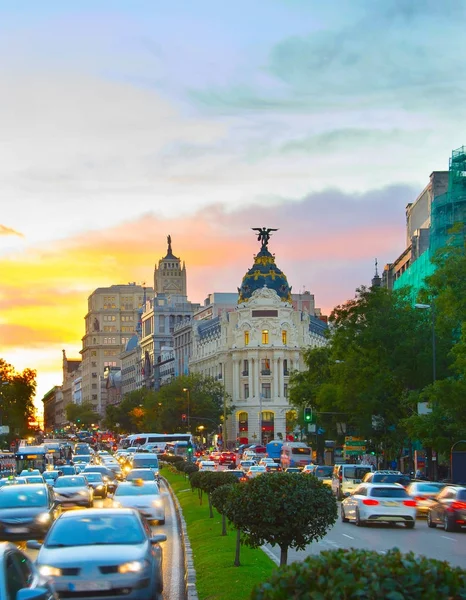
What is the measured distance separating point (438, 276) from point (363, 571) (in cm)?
4994

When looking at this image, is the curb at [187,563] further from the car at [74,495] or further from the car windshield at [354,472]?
the car windshield at [354,472]

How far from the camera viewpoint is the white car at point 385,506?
3653 centimetres

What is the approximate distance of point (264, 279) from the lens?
Result: 171m

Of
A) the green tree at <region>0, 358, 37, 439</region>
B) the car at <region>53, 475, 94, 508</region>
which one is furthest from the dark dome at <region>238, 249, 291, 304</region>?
the car at <region>53, 475, 94, 508</region>

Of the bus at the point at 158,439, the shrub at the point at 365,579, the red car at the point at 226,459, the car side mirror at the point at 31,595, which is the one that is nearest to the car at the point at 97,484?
the car side mirror at the point at 31,595

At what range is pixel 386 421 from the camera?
73.8m

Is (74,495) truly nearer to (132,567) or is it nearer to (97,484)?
(97,484)

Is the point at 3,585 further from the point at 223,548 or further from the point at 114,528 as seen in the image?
the point at 223,548

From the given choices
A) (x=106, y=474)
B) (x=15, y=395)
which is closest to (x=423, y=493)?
(x=106, y=474)

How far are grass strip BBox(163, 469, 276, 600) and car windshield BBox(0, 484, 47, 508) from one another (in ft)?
12.7

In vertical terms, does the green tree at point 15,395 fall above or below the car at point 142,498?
above

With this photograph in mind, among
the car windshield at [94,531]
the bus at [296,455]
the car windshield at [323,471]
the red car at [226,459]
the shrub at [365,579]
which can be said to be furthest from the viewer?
the red car at [226,459]

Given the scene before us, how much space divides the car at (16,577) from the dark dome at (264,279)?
159 metres

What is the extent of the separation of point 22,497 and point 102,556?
12990 millimetres
